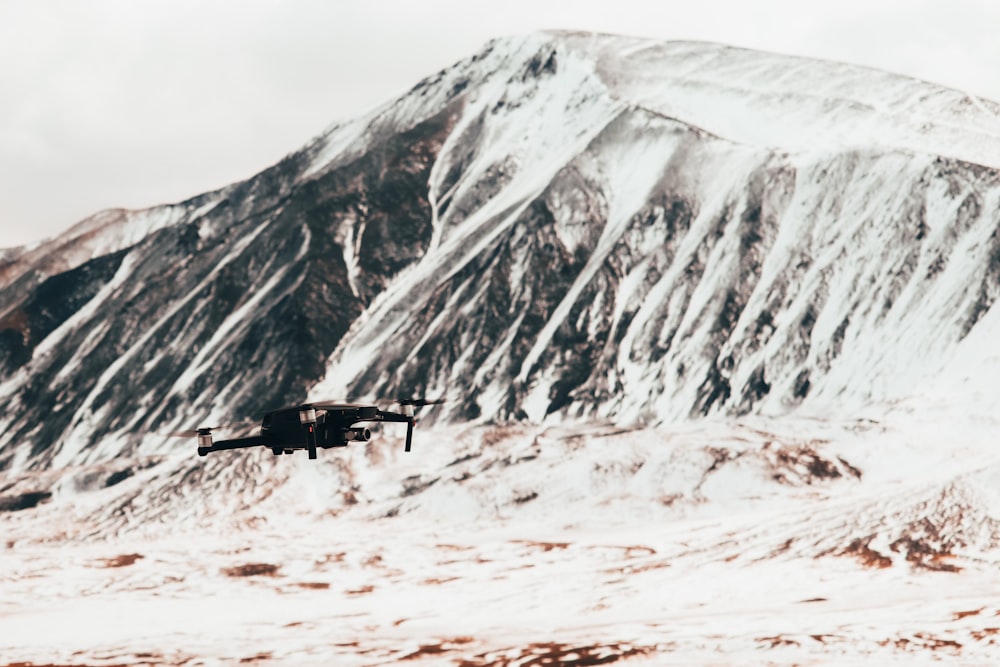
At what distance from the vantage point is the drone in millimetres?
41531

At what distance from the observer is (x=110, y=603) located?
12188 cm

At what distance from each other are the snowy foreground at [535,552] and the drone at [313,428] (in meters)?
49.5

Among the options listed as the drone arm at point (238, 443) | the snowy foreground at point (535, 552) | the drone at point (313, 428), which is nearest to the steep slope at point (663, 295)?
the snowy foreground at point (535, 552)

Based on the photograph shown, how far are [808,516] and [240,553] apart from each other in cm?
5521

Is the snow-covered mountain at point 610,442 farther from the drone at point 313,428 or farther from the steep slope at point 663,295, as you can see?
the drone at point 313,428

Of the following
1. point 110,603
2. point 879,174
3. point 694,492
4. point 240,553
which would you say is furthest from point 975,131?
point 110,603

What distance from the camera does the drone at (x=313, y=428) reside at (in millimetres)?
41531

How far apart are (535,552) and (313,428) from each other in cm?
8643

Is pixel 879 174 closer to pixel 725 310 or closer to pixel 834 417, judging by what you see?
pixel 725 310

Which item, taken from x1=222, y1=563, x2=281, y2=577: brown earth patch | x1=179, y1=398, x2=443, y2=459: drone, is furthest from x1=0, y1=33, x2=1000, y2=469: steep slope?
x1=179, y1=398, x2=443, y2=459: drone

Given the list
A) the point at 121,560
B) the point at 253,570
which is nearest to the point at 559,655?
the point at 253,570

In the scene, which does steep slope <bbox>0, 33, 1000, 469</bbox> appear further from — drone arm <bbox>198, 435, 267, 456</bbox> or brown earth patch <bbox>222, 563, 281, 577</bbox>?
drone arm <bbox>198, 435, 267, 456</bbox>

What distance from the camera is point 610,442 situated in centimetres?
14512

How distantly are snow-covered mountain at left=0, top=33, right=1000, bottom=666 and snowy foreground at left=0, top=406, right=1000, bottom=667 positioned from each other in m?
0.41
